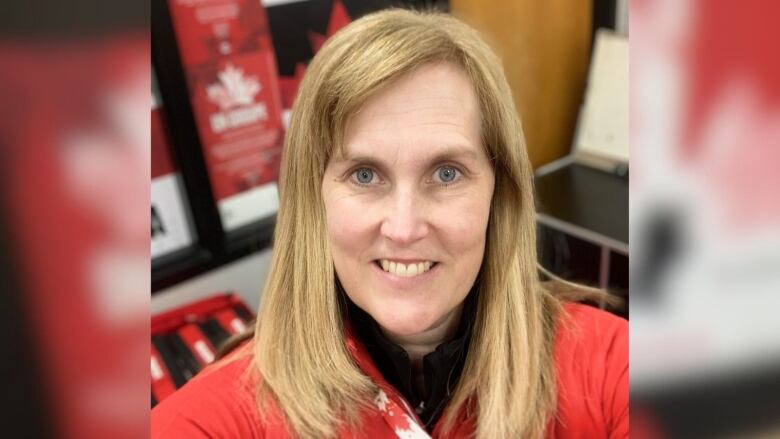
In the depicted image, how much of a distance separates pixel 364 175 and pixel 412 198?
0.24 feet

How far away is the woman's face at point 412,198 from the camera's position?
0.94m

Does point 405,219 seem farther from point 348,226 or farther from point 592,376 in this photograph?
point 592,376

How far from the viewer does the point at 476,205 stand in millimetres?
1011

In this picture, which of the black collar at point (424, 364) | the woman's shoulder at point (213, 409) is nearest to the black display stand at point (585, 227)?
the black collar at point (424, 364)

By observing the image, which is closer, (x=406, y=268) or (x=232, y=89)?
(x=406, y=268)

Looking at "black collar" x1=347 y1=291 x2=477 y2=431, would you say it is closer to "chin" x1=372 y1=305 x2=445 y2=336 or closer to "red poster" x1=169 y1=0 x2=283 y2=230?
"chin" x1=372 y1=305 x2=445 y2=336

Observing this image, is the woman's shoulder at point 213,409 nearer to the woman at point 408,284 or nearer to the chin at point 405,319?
the woman at point 408,284

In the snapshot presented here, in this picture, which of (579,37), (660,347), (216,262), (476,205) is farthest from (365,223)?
(579,37)

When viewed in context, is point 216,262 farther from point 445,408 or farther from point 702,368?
point 702,368

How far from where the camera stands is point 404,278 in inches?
39.2

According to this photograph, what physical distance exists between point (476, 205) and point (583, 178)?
193 centimetres

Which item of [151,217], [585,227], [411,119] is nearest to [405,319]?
[411,119]

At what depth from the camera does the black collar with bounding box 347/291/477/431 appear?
1.06 metres

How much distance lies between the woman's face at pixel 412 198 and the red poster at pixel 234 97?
1459 mm
